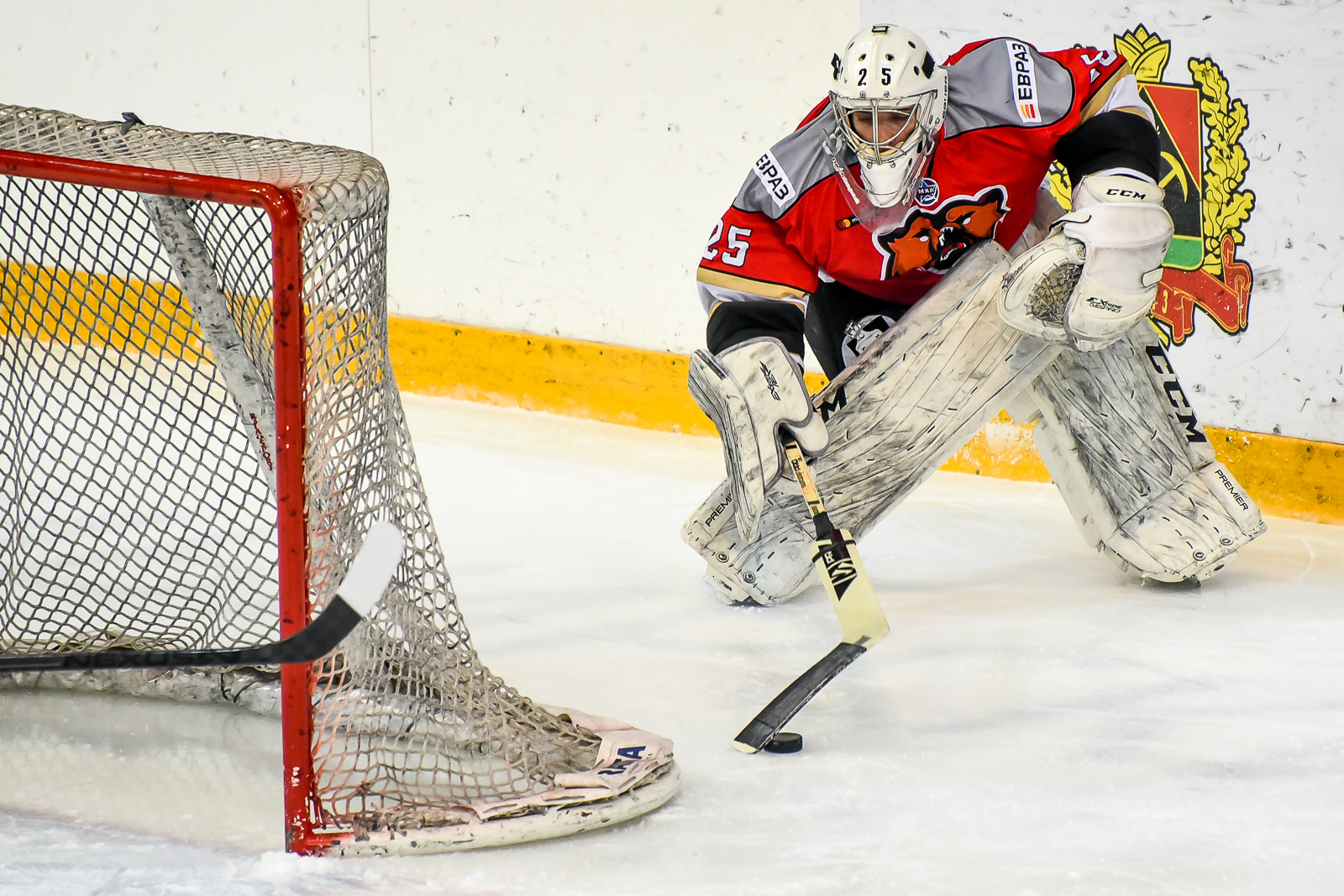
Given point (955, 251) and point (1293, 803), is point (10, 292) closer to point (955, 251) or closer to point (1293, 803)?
point (955, 251)

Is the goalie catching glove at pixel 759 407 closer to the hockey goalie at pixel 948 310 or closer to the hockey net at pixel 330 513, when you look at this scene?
the hockey goalie at pixel 948 310

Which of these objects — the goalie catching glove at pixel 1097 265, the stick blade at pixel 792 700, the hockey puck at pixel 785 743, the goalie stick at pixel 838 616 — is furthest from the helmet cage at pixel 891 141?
the hockey puck at pixel 785 743

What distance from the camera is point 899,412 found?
246cm

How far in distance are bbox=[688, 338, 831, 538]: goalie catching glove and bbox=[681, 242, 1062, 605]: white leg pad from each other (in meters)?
0.16

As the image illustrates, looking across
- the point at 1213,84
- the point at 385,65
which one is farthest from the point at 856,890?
the point at 385,65

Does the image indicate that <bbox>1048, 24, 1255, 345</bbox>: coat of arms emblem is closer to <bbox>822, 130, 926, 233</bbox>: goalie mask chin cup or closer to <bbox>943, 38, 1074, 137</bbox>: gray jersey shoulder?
<bbox>943, 38, 1074, 137</bbox>: gray jersey shoulder

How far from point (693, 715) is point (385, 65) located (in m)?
2.80

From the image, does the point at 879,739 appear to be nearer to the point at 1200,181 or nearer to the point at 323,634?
the point at 323,634

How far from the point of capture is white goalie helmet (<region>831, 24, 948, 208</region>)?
7.19 ft

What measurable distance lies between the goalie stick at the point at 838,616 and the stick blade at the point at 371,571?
28.3 inches

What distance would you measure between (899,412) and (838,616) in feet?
1.44

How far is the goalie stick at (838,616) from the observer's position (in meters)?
1.97

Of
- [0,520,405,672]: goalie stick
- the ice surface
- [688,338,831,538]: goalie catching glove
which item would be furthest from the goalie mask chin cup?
[0,520,405,672]: goalie stick

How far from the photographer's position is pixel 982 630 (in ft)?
8.00
